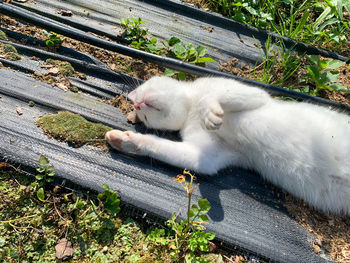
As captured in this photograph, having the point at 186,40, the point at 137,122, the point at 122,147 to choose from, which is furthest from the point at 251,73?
the point at 122,147

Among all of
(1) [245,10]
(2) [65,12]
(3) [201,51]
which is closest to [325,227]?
(3) [201,51]

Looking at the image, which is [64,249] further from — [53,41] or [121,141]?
[53,41]

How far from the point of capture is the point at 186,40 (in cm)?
299

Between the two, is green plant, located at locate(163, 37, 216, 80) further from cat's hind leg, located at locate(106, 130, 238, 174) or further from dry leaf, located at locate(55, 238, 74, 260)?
dry leaf, located at locate(55, 238, 74, 260)

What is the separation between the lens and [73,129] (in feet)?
6.83

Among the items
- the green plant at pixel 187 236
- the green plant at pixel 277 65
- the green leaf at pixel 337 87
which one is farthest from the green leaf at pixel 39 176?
the green leaf at pixel 337 87

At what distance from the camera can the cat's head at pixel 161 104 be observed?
2.27 meters

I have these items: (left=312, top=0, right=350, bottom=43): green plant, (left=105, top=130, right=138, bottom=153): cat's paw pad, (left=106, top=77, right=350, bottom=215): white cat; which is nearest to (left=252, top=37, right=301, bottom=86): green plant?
(left=312, top=0, right=350, bottom=43): green plant

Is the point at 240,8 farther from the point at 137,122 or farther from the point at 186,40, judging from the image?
the point at 137,122

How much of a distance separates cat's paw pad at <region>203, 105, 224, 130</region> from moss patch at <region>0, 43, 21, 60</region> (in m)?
1.93

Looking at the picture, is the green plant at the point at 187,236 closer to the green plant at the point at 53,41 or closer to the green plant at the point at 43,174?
the green plant at the point at 43,174

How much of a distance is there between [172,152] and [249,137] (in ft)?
2.10

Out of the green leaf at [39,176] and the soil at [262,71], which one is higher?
the soil at [262,71]

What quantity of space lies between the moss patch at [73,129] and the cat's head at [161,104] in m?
0.38
